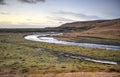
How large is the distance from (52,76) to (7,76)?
6042 mm

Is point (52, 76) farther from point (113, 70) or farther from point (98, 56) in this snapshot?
point (98, 56)

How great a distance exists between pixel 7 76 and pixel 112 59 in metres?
26.5

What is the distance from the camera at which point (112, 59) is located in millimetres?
44656

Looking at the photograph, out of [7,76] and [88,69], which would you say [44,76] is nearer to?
[7,76]

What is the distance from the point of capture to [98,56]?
48.6 m

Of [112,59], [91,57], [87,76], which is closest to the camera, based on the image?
[87,76]

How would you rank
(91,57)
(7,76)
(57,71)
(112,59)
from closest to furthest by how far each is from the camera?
(7,76) → (57,71) → (112,59) → (91,57)

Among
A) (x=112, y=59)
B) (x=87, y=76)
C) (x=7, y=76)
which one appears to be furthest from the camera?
(x=112, y=59)

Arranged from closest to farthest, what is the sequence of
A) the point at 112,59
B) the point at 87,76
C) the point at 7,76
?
the point at 87,76 < the point at 7,76 < the point at 112,59

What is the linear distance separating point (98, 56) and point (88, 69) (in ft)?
58.3

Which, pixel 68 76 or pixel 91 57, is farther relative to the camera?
pixel 91 57

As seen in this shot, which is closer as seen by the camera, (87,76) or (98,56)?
(87,76)

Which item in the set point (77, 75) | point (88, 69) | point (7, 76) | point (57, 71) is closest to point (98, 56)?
point (88, 69)

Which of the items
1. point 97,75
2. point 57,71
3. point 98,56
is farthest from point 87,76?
point 98,56
